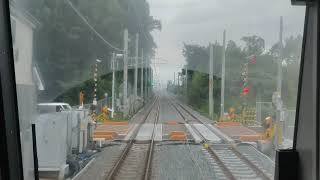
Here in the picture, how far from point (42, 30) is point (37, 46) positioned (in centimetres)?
8

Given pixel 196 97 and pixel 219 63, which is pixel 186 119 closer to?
pixel 196 97

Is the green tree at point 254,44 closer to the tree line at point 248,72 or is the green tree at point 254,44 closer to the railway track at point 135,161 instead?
the tree line at point 248,72

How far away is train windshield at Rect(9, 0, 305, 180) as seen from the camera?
1997mm

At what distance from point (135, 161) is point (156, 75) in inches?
20.4

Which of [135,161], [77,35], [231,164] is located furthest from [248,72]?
Result: [77,35]

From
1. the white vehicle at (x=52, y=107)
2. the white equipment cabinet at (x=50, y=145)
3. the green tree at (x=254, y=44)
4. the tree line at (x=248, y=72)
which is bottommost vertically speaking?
the white equipment cabinet at (x=50, y=145)

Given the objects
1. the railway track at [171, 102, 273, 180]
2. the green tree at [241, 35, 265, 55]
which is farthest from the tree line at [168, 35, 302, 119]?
the railway track at [171, 102, 273, 180]

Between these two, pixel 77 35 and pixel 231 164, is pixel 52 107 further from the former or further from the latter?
pixel 231 164

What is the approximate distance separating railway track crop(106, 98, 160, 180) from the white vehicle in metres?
0.41

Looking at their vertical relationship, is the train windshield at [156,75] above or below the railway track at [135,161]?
above

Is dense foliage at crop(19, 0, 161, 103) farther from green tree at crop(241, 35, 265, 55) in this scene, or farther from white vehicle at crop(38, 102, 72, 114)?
green tree at crop(241, 35, 265, 55)

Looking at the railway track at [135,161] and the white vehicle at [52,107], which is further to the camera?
the railway track at [135,161]

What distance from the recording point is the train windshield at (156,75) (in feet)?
6.55

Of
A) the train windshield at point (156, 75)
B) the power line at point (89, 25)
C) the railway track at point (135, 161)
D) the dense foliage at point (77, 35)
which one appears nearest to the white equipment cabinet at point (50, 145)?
the train windshield at point (156, 75)
